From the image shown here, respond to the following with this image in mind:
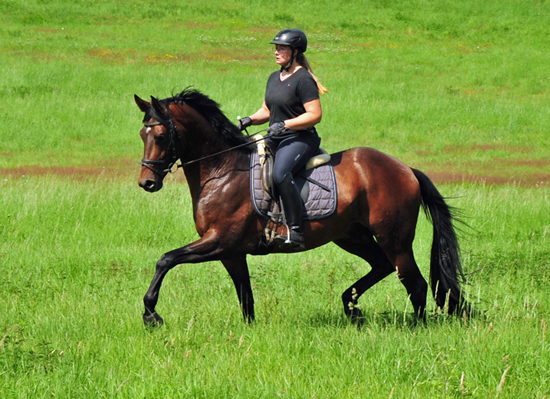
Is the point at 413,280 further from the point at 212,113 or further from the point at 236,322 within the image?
the point at 212,113

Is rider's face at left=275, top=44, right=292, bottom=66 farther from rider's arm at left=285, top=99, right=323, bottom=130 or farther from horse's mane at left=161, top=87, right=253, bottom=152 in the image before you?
→ horse's mane at left=161, top=87, right=253, bottom=152

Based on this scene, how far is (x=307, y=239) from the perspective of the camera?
6.07 metres

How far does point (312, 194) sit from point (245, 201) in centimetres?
65

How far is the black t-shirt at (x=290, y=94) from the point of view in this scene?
5.84 m

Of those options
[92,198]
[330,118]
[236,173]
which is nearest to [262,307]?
[236,173]

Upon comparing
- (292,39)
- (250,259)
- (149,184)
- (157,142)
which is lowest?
(250,259)

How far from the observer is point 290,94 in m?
→ 5.91

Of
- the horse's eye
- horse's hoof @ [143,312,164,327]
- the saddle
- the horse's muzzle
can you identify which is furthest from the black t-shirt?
horse's hoof @ [143,312,164,327]

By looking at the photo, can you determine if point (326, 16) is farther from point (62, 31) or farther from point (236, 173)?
point (236, 173)

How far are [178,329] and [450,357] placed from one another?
7.54 feet

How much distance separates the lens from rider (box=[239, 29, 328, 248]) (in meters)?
5.83

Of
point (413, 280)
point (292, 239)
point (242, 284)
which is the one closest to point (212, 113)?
point (292, 239)

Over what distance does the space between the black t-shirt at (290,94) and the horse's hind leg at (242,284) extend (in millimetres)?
1412

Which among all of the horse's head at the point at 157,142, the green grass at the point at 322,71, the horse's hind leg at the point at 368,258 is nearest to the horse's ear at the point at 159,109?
the horse's head at the point at 157,142
